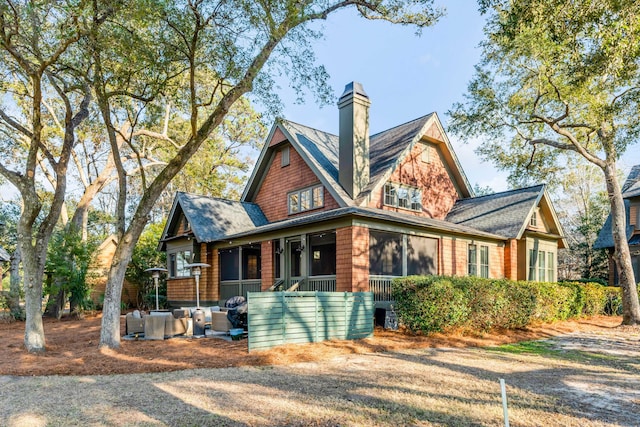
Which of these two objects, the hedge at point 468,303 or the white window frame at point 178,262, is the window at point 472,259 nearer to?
the hedge at point 468,303

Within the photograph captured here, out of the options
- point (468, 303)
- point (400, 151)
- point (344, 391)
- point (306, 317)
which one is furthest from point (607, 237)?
point (344, 391)

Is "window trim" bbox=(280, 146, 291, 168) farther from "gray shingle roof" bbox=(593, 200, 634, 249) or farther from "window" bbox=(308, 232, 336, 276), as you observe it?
"gray shingle roof" bbox=(593, 200, 634, 249)

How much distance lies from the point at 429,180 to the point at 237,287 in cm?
963

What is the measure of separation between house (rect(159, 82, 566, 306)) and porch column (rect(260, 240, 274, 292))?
0.04 metres

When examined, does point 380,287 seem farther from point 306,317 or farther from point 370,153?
point 370,153

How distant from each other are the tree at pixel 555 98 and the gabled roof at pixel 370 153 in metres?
1.61

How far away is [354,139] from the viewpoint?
609 inches

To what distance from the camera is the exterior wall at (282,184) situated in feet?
56.6

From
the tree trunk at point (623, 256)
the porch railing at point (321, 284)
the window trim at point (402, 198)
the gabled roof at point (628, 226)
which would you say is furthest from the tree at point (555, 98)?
the porch railing at point (321, 284)

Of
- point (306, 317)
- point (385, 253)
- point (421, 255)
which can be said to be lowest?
point (306, 317)

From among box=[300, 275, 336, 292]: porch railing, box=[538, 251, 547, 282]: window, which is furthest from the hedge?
box=[538, 251, 547, 282]: window

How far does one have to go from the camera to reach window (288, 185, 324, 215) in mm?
16548

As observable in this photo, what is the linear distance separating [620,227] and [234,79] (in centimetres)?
1468

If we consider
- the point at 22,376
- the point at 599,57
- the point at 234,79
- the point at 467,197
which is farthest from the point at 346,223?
the point at 467,197
